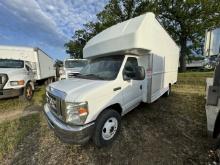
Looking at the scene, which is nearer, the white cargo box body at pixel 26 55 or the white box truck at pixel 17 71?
the white box truck at pixel 17 71

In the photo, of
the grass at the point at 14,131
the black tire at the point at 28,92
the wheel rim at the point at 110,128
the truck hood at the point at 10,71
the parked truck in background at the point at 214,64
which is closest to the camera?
the parked truck in background at the point at 214,64

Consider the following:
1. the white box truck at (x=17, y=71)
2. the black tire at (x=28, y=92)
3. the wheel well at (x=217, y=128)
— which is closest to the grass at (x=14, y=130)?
the white box truck at (x=17, y=71)

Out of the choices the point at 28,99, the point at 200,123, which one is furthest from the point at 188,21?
the point at 28,99

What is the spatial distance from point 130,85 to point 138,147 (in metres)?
1.50

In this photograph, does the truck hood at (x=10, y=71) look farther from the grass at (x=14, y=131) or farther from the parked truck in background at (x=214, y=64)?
the parked truck in background at (x=214, y=64)

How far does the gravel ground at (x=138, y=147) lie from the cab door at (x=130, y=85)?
771 millimetres

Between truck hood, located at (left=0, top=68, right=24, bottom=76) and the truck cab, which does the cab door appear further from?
truck hood, located at (left=0, top=68, right=24, bottom=76)

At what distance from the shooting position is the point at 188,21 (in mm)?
21422

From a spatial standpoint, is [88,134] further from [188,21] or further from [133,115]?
[188,21]

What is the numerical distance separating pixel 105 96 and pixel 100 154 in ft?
4.01

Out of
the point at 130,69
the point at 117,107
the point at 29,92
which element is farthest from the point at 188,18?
the point at 117,107

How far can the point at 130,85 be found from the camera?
3.99 metres

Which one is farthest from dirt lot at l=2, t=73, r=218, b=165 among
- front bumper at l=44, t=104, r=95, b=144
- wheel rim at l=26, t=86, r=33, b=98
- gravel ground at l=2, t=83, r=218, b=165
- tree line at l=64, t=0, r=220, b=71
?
tree line at l=64, t=0, r=220, b=71

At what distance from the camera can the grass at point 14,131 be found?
3468 millimetres
